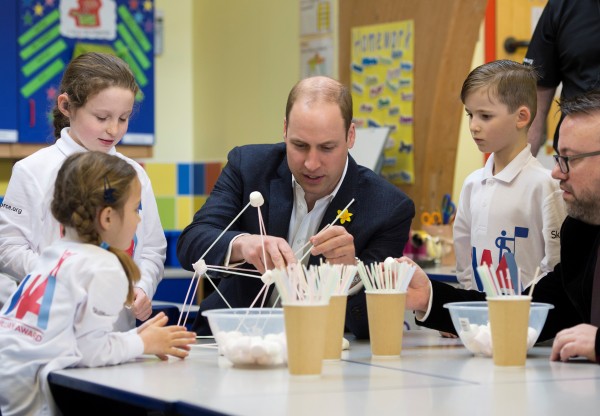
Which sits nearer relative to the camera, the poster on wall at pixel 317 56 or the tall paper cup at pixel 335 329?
the tall paper cup at pixel 335 329

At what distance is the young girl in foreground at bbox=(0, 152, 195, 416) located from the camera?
77.8 inches

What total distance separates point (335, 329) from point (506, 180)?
42.9 inches

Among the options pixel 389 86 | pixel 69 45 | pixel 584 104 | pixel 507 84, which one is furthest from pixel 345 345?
pixel 69 45

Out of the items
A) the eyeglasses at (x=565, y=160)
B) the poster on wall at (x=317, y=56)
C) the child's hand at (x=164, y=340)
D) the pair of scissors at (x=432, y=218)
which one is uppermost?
the poster on wall at (x=317, y=56)

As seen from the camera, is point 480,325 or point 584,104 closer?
point 480,325

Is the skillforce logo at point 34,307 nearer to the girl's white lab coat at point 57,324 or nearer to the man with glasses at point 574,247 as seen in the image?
the girl's white lab coat at point 57,324

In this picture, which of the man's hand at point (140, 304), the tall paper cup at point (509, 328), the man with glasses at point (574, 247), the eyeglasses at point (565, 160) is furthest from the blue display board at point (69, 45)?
the tall paper cup at point (509, 328)

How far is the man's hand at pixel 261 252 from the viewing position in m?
2.38

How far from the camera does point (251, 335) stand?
2021mm

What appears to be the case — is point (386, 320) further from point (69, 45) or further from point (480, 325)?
point (69, 45)

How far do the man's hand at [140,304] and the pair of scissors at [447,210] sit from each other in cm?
267

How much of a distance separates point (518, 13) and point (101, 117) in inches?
140

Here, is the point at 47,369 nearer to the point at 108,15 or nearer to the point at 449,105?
the point at 449,105

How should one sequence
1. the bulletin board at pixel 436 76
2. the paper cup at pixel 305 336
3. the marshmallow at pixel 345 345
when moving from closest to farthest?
the paper cup at pixel 305 336 < the marshmallow at pixel 345 345 < the bulletin board at pixel 436 76
